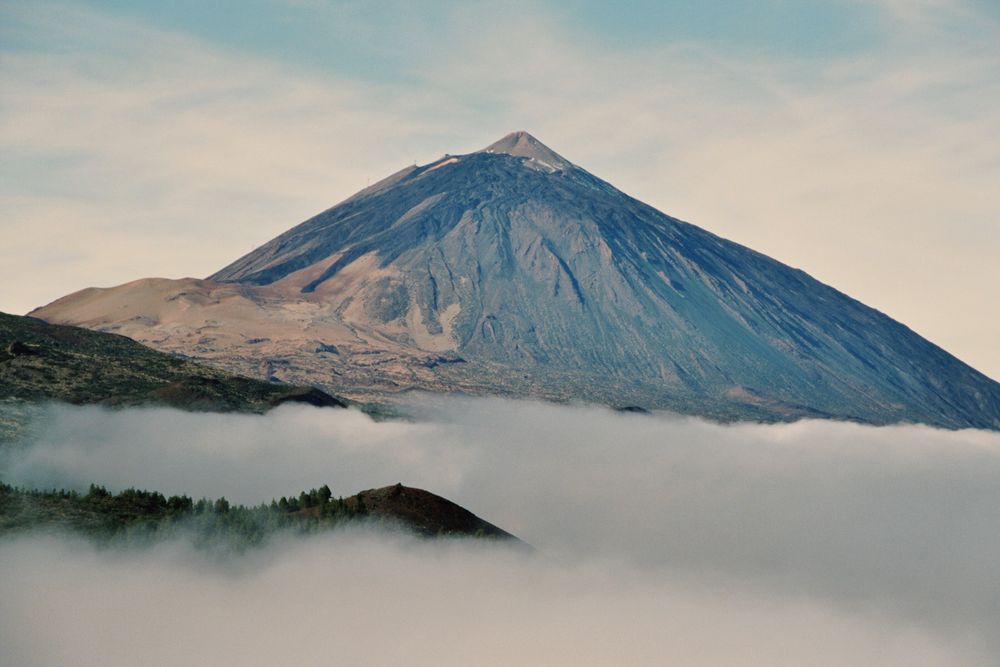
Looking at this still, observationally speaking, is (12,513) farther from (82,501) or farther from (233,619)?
(233,619)

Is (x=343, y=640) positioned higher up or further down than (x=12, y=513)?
further down

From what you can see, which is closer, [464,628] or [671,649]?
[464,628]

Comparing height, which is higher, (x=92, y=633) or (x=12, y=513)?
(x=12, y=513)

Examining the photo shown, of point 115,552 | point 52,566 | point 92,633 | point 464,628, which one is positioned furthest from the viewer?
point 464,628

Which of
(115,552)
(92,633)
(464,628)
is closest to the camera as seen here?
(92,633)

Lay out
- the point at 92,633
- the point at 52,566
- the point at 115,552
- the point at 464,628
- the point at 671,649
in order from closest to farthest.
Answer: the point at 92,633
the point at 52,566
the point at 115,552
the point at 464,628
the point at 671,649

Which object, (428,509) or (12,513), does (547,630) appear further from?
(12,513)

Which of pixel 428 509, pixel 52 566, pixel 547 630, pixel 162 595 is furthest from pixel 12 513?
pixel 547 630

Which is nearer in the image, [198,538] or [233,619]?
[233,619]

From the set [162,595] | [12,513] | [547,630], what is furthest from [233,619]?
[547,630]
